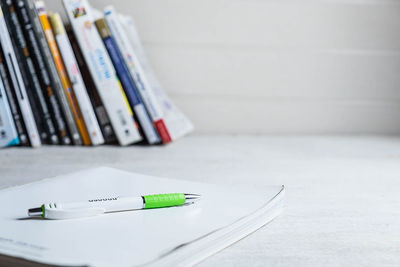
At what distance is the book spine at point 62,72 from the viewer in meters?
1.14

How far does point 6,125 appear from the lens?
1118 mm

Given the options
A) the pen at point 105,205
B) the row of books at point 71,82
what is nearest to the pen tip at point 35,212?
the pen at point 105,205

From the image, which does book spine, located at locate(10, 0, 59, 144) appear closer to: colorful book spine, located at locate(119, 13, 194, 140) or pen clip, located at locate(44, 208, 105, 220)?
colorful book spine, located at locate(119, 13, 194, 140)

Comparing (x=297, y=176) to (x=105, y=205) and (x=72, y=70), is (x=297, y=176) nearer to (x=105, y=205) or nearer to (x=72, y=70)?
(x=105, y=205)

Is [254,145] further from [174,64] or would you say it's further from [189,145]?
[174,64]

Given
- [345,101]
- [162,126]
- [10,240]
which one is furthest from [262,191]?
[345,101]

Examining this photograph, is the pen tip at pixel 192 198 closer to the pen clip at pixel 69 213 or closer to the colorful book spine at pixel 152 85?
the pen clip at pixel 69 213

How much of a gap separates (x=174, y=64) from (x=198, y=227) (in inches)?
41.1

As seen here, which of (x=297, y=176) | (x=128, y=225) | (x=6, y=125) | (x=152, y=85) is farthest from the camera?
(x=152, y=85)

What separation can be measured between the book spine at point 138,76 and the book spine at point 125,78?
10 mm

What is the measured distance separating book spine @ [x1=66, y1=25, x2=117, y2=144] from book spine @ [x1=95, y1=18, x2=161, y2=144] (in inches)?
2.7

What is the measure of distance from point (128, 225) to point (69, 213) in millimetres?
57

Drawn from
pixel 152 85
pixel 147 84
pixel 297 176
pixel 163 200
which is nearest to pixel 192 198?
pixel 163 200

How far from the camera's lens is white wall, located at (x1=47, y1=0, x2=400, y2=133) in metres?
1.44
